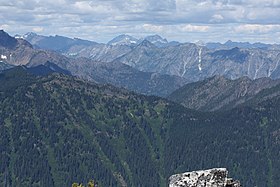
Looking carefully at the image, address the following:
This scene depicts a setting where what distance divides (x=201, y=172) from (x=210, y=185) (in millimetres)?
726

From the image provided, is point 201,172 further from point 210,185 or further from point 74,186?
point 74,186

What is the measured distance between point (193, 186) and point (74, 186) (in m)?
24.5

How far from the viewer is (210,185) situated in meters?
23.0

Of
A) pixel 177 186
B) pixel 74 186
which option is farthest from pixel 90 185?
pixel 177 186

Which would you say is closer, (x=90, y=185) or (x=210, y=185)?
(x=210, y=185)

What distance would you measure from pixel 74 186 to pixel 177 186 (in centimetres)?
2393

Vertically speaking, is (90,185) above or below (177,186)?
below

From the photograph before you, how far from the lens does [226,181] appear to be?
23.6 metres

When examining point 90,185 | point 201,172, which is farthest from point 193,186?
point 90,185

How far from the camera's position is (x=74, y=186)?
45656 millimetres

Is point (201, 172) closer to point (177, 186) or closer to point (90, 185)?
point (177, 186)

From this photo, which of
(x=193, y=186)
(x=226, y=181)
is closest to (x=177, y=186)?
(x=193, y=186)

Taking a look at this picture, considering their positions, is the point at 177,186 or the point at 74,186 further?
the point at 74,186

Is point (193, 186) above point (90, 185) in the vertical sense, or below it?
above
